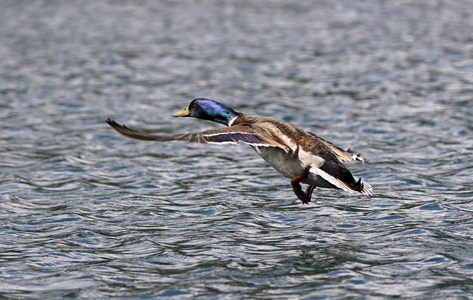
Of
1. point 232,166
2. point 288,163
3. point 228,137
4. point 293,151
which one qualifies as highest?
point 228,137

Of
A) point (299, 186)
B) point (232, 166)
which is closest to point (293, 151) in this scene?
point (299, 186)

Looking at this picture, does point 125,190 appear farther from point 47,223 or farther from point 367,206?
point 367,206

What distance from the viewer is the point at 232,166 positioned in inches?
450

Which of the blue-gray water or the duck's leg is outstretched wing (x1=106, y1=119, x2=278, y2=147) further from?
the blue-gray water

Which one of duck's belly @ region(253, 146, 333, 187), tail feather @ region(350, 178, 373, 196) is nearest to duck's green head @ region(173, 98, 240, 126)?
duck's belly @ region(253, 146, 333, 187)

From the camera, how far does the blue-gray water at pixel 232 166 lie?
674cm

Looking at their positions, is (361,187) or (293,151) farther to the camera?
(293,151)

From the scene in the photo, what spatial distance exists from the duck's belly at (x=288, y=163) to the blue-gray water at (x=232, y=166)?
577 millimetres

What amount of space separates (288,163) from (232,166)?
369 centimetres

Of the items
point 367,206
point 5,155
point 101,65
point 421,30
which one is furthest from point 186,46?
point 367,206

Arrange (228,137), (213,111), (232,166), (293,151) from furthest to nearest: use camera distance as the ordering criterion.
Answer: (232,166), (213,111), (293,151), (228,137)

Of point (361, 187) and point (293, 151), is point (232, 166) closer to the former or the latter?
point (293, 151)

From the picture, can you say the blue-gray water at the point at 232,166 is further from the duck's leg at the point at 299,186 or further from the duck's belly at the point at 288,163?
the duck's belly at the point at 288,163

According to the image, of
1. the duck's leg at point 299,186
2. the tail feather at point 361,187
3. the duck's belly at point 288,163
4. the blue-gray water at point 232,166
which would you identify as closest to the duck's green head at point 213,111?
the duck's belly at point 288,163
